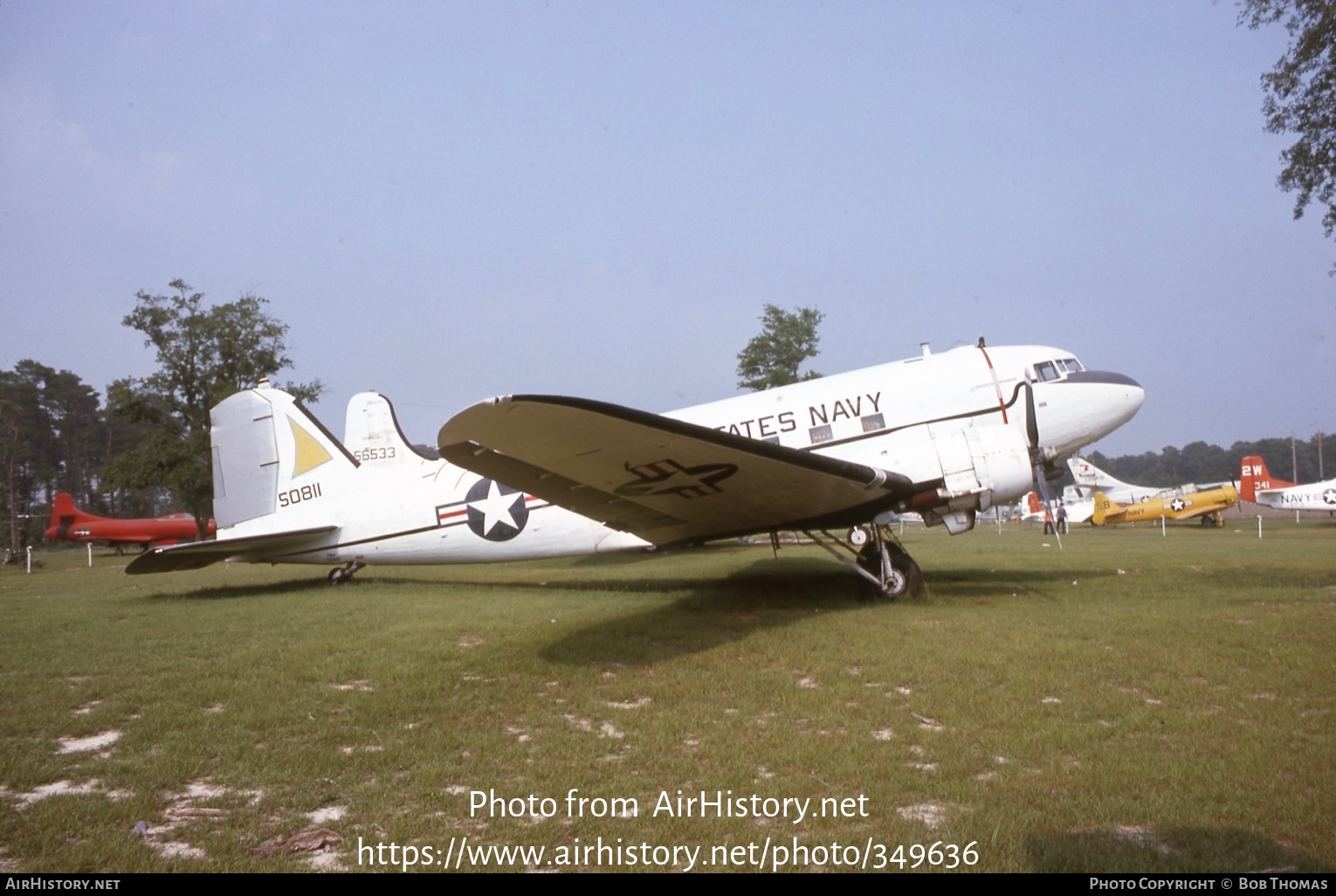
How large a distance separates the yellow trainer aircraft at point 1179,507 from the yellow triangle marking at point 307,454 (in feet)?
124

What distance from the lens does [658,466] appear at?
7.07m

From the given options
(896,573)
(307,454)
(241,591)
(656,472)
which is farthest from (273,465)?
(896,573)

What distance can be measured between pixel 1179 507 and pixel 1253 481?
399 cm

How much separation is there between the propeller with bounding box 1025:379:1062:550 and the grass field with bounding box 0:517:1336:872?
143 centimetres

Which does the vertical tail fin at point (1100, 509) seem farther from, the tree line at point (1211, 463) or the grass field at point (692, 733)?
the tree line at point (1211, 463)

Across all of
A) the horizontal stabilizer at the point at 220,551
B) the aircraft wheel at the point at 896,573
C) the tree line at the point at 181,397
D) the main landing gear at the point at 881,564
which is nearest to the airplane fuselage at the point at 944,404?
the main landing gear at the point at 881,564

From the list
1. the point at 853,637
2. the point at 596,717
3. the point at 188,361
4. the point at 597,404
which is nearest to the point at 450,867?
the point at 596,717

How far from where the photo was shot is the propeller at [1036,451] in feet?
31.4

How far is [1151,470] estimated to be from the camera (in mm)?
112375

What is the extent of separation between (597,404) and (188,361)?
36.1 m

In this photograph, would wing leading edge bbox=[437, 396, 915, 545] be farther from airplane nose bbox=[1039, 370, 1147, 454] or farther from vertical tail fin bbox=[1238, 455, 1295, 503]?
vertical tail fin bbox=[1238, 455, 1295, 503]

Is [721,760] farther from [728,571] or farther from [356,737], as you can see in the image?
[728,571]

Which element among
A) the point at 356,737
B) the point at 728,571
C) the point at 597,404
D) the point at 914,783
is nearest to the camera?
the point at 914,783

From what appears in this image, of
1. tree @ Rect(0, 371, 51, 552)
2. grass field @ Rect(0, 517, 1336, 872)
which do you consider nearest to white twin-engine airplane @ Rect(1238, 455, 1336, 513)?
grass field @ Rect(0, 517, 1336, 872)
